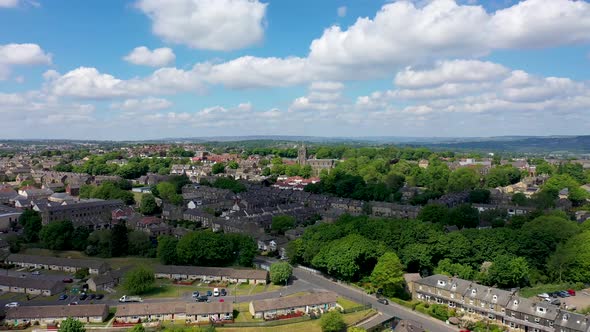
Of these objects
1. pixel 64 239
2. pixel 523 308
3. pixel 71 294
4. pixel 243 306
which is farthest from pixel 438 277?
pixel 64 239

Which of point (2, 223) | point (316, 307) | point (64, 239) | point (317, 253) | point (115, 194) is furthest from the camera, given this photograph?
point (115, 194)

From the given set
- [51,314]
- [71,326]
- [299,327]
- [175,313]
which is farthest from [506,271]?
[51,314]

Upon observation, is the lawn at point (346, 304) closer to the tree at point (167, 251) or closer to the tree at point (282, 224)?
the tree at point (167, 251)

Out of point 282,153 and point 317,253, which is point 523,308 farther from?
point 282,153

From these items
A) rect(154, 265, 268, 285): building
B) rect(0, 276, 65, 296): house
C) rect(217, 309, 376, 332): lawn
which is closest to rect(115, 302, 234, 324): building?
rect(217, 309, 376, 332): lawn

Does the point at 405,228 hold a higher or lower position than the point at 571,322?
higher

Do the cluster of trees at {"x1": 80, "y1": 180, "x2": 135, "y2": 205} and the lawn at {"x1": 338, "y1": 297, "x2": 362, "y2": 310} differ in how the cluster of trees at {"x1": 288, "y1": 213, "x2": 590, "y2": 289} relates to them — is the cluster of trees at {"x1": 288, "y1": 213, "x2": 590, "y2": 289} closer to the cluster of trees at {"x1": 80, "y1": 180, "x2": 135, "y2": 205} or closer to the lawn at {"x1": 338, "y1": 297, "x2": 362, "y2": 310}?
the lawn at {"x1": 338, "y1": 297, "x2": 362, "y2": 310}

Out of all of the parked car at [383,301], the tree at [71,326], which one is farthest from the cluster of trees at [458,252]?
the tree at [71,326]
